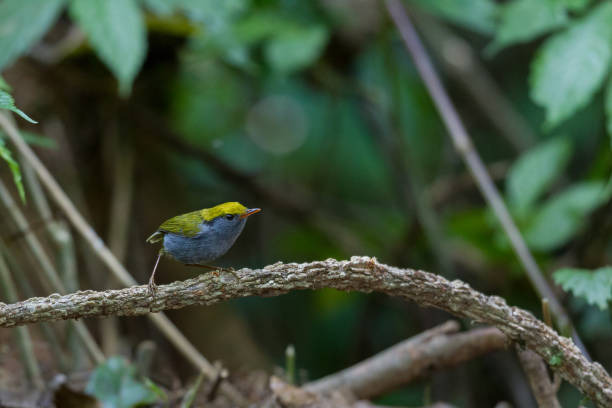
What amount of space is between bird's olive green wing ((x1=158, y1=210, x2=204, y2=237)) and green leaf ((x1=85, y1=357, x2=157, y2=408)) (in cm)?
54

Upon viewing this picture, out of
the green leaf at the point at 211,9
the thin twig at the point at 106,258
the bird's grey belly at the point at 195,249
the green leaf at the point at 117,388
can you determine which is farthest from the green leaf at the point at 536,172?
the green leaf at the point at 117,388

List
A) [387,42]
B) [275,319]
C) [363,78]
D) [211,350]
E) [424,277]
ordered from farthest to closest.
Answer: [363,78] < [275,319] < [211,350] < [387,42] < [424,277]

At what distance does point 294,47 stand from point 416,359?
5.48 feet

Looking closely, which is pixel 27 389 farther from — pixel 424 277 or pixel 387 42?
pixel 387 42

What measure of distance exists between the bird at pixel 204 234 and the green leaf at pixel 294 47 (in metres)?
1.44

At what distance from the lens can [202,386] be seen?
2.22 meters

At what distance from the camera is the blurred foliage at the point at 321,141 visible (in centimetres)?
236

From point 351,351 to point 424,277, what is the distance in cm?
322

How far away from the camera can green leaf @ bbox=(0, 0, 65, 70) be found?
2.27m

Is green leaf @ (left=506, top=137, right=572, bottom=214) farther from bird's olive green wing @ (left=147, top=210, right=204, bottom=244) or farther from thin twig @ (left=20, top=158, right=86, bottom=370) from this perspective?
thin twig @ (left=20, top=158, right=86, bottom=370)

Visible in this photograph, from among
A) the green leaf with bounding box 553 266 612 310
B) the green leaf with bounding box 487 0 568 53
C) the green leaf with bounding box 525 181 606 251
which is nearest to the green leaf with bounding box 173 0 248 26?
the green leaf with bounding box 487 0 568 53

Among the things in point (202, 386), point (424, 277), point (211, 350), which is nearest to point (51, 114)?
point (211, 350)

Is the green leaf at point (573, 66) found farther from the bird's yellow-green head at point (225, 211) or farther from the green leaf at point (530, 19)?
the bird's yellow-green head at point (225, 211)

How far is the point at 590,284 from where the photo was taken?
1733 millimetres
